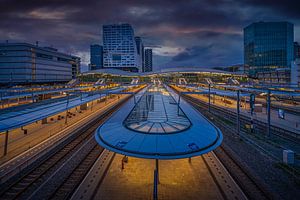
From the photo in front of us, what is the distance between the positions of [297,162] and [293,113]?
21.1 meters

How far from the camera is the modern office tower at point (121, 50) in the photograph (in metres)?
170

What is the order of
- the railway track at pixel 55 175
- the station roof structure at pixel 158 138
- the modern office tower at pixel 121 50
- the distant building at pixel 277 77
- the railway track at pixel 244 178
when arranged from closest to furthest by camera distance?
the station roof structure at pixel 158 138 → the railway track at pixel 244 178 → the railway track at pixel 55 175 → the distant building at pixel 277 77 → the modern office tower at pixel 121 50

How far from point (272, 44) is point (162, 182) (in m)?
110

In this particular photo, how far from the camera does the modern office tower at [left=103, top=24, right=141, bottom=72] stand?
170m

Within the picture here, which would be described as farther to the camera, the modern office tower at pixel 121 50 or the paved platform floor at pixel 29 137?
the modern office tower at pixel 121 50

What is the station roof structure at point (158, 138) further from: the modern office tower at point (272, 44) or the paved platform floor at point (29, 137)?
the modern office tower at point (272, 44)

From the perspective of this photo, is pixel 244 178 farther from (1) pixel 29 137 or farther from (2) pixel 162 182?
(1) pixel 29 137

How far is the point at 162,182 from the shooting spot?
1088 cm

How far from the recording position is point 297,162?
13.4 meters

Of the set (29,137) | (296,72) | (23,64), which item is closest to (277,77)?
(296,72)

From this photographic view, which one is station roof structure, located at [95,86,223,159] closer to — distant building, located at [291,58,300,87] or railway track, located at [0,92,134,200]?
railway track, located at [0,92,134,200]

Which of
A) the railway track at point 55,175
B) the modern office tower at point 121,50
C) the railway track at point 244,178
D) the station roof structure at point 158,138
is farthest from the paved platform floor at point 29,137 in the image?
the modern office tower at point 121,50

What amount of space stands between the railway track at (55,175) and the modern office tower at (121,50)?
158 metres

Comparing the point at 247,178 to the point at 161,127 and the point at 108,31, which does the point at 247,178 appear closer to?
the point at 161,127
